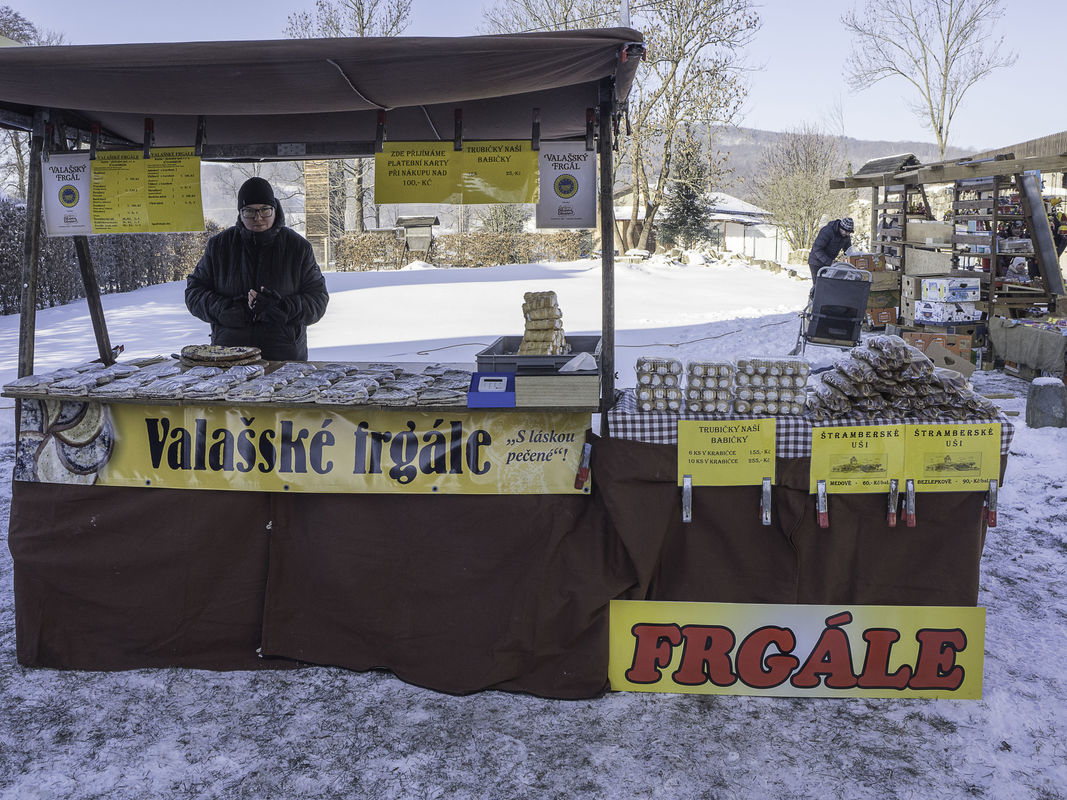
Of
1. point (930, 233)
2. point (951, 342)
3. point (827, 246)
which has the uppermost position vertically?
point (930, 233)

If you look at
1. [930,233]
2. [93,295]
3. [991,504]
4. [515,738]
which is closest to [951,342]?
[930,233]

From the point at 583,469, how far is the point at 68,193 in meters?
2.93

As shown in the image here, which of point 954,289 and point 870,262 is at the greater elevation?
point 870,262

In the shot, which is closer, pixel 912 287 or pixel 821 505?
pixel 821 505

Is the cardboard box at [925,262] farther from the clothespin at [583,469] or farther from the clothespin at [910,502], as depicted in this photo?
the clothespin at [583,469]

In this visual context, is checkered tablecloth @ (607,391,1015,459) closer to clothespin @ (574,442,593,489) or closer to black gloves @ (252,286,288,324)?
clothespin @ (574,442,593,489)

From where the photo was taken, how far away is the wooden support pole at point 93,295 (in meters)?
4.39

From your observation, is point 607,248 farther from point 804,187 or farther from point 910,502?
point 804,187

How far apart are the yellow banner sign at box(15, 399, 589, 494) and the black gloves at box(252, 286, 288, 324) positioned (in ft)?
3.70

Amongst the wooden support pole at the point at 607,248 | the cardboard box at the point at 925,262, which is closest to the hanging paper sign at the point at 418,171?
the wooden support pole at the point at 607,248

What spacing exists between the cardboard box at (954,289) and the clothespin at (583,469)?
984cm

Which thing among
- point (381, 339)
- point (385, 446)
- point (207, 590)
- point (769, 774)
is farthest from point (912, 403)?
point (381, 339)

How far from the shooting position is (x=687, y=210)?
32000 millimetres

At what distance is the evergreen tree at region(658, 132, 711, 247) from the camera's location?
98.7 feet
